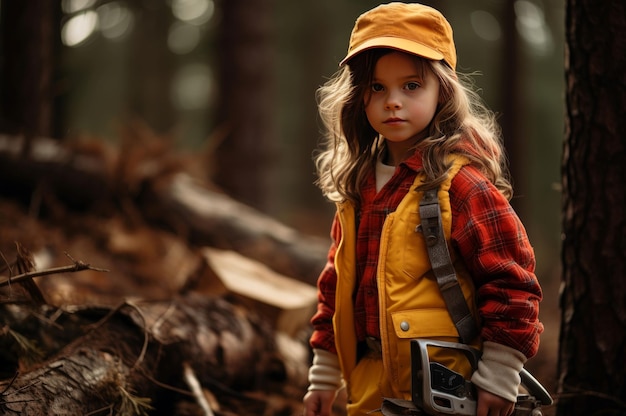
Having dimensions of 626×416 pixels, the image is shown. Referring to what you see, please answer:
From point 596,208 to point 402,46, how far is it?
1466 mm

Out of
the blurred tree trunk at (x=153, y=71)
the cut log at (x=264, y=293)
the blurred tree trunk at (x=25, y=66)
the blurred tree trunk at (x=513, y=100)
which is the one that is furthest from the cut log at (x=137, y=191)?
the blurred tree trunk at (x=153, y=71)

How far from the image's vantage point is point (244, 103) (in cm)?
838

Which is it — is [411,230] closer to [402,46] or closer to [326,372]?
[402,46]

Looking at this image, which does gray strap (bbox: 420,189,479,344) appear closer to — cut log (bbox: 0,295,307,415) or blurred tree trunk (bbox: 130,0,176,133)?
cut log (bbox: 0,295,307,415)

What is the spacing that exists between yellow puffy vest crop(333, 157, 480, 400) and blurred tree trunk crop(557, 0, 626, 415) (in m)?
1.06

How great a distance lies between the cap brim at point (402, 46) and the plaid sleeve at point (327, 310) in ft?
2.60

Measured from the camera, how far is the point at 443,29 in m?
2.50

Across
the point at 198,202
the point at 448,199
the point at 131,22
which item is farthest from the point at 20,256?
the point at 131,22

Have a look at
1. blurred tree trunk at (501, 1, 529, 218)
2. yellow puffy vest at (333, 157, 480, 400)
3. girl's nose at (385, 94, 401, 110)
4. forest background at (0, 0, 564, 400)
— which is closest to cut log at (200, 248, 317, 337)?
forest background at (0, 0, 564, 400)

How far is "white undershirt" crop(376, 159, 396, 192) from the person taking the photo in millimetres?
2648

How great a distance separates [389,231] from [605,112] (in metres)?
1.46

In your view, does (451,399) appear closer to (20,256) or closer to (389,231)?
(389,231)

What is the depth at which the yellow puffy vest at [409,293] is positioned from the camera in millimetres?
2359

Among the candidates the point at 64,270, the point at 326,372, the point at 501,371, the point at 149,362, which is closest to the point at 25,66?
the point at 149,362
